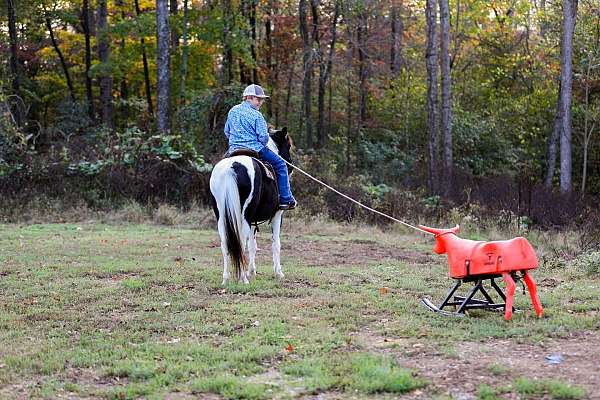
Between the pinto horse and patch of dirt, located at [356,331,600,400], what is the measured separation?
2434mm

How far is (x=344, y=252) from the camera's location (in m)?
12.3

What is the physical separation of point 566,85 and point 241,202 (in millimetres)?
15281

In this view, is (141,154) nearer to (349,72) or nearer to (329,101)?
(329,101)

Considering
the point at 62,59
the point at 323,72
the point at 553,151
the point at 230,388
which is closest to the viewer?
the point at 230,388

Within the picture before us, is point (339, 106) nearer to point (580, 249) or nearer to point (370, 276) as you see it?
point (580, 249)

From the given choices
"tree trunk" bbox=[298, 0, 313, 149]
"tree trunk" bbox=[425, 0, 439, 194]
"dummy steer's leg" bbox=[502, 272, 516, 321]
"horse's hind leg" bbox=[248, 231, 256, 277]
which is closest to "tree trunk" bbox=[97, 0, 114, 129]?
"tree trunk" bbox=[298, 0, 313, 149]

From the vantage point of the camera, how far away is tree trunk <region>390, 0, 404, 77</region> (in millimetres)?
28969

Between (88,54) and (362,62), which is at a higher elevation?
(88,54)

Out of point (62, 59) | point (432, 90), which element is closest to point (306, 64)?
point (432, 90)

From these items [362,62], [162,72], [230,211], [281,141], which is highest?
[362,62]

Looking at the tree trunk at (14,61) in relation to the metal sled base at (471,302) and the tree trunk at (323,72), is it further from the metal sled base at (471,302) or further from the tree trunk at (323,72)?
the metal sled base at (471,302)

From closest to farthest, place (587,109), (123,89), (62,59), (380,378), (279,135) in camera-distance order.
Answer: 1. (380,378)
2. (279,135)
3. (587,109)
4. (62,59)
5. (123,89)

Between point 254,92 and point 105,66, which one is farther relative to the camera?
point 105,66

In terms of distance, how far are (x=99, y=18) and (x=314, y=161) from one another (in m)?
10.6
